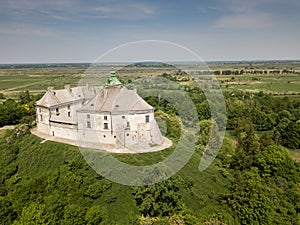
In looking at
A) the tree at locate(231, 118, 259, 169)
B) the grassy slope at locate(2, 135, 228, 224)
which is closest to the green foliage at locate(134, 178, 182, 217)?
the grassy slope at locate(2, 135, 228, 224)

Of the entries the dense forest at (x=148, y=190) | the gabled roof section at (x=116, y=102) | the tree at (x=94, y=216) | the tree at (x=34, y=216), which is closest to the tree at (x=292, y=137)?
the dense forest at (x=148, y=190)

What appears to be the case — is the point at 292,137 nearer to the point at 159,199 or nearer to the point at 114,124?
the point at 114,124

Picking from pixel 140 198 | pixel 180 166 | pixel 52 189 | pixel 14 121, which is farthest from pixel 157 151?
pixel 14 121

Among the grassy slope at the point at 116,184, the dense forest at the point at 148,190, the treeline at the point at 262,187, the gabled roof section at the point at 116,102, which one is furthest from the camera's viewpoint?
the gabled roof section at the point at 116,102

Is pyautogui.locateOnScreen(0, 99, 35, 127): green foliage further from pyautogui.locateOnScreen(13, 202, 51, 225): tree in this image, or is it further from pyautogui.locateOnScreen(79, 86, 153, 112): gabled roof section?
pyautogui.locateOnScreen(13, 202, 51, 225): tree

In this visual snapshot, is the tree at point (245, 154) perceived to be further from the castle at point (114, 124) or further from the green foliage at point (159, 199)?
the green foliage at point (159, 199)
